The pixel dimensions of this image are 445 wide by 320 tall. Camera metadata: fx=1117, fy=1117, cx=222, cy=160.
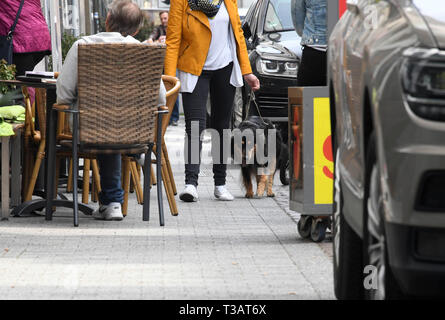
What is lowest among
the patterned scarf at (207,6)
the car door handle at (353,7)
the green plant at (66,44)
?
the green plant at (66,44)

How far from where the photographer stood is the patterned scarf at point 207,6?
9383 millimetres

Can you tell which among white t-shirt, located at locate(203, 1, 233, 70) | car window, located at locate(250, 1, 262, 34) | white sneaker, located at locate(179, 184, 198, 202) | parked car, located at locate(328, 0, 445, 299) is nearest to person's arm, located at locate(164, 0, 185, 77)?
white t-shirt, located at locate(203, 1, 233, 70)

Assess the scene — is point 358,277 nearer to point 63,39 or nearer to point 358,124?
point 358,124

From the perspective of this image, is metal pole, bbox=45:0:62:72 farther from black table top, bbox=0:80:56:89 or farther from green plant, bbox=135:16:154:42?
green plant, bbox=135:16:154:42

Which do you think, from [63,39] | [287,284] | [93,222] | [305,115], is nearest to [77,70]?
[93,222]

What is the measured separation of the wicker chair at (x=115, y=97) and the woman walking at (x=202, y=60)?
174 centimetres

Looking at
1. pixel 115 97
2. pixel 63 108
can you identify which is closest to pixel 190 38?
pixel 115 97

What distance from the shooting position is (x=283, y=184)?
36.0 feet

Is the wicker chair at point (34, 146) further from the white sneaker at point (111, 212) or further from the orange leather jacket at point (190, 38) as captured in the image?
the orange leather jacket at point (190, 38)

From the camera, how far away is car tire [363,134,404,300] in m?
3.39

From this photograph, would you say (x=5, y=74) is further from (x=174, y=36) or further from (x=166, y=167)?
(x=174, y=36)

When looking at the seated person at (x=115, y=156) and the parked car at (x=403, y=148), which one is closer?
the parked car at (x=403, y=148)

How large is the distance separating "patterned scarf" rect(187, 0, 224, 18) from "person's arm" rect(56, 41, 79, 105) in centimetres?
203
